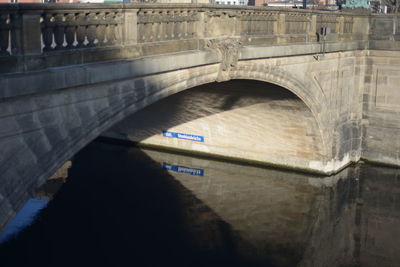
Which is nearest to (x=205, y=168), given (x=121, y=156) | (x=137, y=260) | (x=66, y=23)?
(x=121, y=156)

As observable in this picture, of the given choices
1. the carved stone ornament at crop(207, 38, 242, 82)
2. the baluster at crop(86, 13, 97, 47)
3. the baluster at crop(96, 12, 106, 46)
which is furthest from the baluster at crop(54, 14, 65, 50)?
the carved stone ornament at crop(207, 38, 242, 82)

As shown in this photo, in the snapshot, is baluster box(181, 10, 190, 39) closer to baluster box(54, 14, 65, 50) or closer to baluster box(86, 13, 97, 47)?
baluster box(86, 13, 97, 47)

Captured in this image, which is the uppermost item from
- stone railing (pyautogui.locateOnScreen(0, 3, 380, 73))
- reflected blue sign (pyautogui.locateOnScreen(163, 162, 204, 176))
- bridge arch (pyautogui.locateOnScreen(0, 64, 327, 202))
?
stone railing (pyautogui.locateOnScreen(0, 3, 380, 73))

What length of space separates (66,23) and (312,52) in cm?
1110

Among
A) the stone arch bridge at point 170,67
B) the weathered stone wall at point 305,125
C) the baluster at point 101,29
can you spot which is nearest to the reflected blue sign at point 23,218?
the weathered stone wall at point 305,125

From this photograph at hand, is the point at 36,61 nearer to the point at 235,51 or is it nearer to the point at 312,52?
the point at 235,51

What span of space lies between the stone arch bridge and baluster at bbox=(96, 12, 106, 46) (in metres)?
0.02

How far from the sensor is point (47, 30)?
30.5ft

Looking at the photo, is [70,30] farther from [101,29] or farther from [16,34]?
[16,34]

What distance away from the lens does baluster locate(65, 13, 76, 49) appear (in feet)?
31.6

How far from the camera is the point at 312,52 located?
19188mm

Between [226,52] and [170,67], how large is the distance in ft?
8.54

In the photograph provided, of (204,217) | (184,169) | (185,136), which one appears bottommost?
(204,217)

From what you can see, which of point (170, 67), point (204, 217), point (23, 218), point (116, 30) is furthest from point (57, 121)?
point (204, 217)
